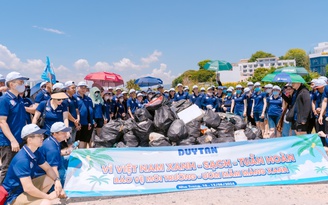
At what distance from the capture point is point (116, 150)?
12.7 feet

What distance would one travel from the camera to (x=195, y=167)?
386 cm

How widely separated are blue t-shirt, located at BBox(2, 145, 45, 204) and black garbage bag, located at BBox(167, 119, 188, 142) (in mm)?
2354

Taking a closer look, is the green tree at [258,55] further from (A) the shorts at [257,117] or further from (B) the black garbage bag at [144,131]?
(B) the black garbage bag at [144,131]

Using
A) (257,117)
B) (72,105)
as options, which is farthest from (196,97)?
(72,105)

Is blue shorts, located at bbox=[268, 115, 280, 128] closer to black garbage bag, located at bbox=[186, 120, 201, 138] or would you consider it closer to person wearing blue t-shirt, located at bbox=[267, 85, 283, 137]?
person wearing blue t-shirt, located at bbox=[267, 85, 283, 137]

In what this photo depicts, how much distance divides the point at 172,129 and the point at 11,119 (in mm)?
2514

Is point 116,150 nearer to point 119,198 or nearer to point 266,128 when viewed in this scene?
point 119,198

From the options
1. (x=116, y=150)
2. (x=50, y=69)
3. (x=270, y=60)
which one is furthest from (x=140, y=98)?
(x=270, y=60)

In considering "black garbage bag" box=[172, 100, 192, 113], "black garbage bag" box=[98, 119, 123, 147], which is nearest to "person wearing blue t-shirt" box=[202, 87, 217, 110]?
"black garbage bag" box=[172, 100, 192, 113]

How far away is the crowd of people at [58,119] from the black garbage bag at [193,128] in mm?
1710

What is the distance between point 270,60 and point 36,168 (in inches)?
4418

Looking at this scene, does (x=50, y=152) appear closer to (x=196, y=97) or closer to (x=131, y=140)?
(x=131, y=140)

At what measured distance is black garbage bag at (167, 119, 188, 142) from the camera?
4664 mm

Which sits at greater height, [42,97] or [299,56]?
[42,97]
